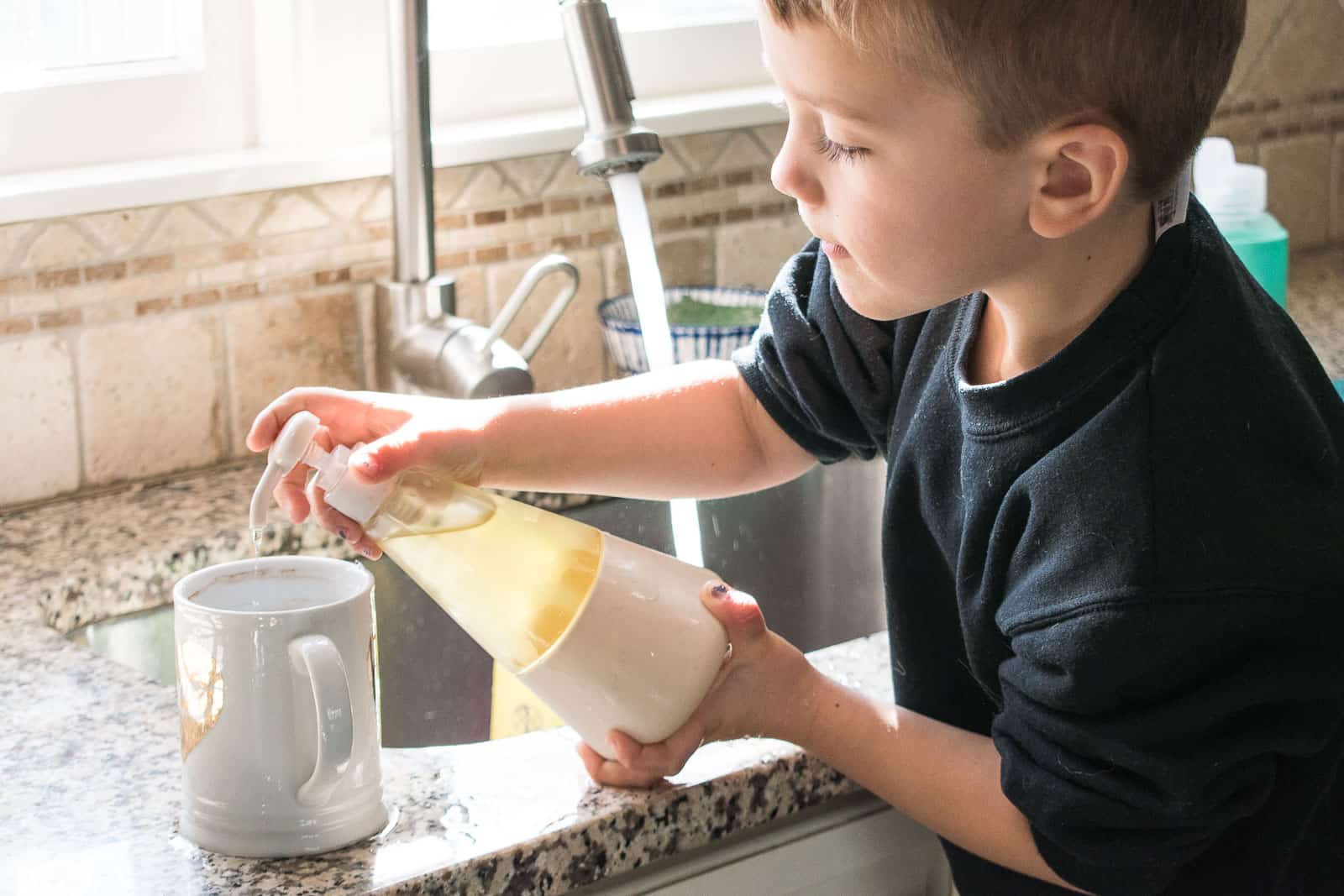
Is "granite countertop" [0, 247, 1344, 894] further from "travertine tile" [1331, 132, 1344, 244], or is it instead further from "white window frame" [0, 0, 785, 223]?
"travertine tile" [1331, 132, 1344, 244]

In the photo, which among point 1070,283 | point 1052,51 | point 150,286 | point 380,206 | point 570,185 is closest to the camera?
point 1052,51

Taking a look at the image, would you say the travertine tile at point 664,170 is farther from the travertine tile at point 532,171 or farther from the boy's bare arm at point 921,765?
the boy's bare arm at point 921,765

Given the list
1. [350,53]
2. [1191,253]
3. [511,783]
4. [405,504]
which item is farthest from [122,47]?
[1191,253]

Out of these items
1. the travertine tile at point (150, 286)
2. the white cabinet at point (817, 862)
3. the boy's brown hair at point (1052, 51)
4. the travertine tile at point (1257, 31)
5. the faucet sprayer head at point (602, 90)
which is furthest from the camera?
the travertine tile at point (1257, 31)

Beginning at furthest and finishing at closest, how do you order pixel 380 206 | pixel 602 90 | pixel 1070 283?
pixel 380 206
pixel 602 90
pixel 1070 283

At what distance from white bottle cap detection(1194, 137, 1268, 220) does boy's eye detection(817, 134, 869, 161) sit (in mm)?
842

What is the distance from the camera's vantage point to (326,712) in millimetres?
719

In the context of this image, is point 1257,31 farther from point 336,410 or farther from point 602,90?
point 336,410

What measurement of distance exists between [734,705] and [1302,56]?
57.8 inches

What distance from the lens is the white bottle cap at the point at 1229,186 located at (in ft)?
4.90

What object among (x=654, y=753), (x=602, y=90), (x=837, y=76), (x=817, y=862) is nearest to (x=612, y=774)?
(x=654, y=753)

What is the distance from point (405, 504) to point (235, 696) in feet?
0.45

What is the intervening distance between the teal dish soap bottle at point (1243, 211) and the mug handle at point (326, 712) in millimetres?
1063

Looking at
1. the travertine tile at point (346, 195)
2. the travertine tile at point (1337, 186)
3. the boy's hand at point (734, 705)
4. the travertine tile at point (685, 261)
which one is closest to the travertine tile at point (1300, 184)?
the travertine tile at point (1337, 186)
